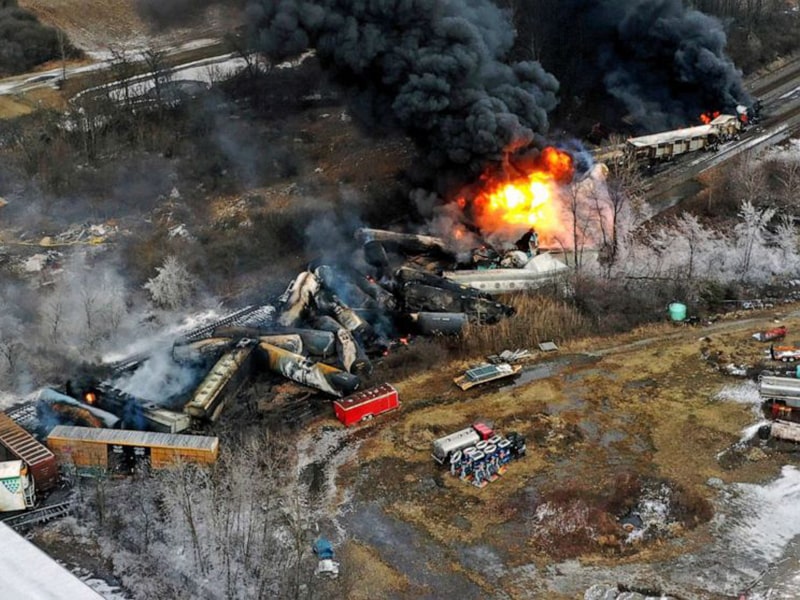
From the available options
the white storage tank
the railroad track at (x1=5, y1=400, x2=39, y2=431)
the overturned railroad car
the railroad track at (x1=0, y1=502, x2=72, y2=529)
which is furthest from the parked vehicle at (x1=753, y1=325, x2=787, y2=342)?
the railroad track at (x1=5, y1=400, x2=39, y2=431)

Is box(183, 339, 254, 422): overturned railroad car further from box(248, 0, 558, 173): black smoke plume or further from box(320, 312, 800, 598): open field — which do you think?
box(248, 0, 558, 173): black smoke plume

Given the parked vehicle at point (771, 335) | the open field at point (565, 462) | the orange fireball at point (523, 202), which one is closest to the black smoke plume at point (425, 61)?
the orange fireball at point (523, 202)

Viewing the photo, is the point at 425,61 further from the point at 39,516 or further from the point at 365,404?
the point at 39,516

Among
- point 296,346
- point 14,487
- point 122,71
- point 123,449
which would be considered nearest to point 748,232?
point 296,346

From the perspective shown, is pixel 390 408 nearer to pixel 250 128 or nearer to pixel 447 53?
pixel 447 53


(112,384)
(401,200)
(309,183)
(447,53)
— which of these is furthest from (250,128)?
(112,384)

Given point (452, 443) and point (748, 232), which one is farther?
point (748, 232)

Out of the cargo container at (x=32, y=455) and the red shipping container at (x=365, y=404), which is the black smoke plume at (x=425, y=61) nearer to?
the red shipping container at (x=365, y=404)
